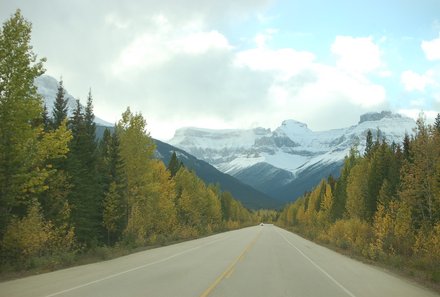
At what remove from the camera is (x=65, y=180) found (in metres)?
30.7

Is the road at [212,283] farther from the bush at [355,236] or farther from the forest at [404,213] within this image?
the bush at [355,236]

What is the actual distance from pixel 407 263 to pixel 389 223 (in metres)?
6.41

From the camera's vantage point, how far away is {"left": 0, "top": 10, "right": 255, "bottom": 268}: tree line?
19.0 m

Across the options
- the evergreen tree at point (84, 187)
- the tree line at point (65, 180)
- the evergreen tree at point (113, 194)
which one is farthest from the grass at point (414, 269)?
the evergreen tree at point (113, 194)

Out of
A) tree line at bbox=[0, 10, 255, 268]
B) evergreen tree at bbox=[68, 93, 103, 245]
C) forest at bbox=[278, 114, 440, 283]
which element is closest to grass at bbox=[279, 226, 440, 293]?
forest at bbox=[278, 114, 440, 283]

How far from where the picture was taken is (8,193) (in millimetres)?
19016

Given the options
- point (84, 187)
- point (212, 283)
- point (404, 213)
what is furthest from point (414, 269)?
point (84, 187)

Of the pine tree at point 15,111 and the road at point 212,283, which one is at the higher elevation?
the pine tree at point 15,111

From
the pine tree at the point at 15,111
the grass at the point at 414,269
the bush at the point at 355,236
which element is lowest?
the grass at the point at 414,269

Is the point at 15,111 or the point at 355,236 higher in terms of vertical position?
the point at 15,111

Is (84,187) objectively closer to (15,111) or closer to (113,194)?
(113,194)

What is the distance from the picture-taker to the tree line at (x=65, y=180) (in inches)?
749

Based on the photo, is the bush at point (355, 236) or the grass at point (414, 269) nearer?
the grass at point (414, 269)

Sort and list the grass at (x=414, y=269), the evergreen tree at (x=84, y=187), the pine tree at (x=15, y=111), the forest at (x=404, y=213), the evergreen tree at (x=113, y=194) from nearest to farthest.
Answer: the grass at (x=414, y=269), the pine tree at (x=15, y=111), the forest at (x=404, y=213), the evergreen tree at (x=84, y=187), the evergreen tree at (x=113, y=194)
